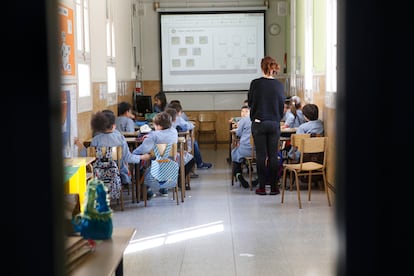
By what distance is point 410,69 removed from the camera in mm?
567

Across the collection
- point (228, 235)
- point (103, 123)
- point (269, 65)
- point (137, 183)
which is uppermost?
point (269, 65)

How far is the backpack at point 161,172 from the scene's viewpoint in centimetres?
615

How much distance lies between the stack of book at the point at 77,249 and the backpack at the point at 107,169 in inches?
118

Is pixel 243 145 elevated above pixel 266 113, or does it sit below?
below

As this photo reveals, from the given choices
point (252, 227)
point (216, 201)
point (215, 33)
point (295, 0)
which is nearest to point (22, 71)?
point (252, 227)

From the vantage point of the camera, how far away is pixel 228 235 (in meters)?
5.21

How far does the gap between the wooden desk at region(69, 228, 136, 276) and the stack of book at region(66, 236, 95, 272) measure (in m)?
0.02

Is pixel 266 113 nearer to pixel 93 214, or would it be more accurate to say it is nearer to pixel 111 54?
pixel 111 54

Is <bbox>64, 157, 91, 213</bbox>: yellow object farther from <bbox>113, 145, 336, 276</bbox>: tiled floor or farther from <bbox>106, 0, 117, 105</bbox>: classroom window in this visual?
<bbox>106, 0, 117, 105</bbox>: classroom window

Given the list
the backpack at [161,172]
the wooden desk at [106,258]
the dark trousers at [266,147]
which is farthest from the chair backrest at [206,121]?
the wooden desk at [106,258]

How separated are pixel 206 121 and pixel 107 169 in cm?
639

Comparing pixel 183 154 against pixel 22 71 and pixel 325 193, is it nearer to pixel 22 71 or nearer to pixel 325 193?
pixel 325 193

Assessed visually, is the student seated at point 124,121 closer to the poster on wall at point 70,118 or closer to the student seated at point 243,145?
the student seated at point 243,145

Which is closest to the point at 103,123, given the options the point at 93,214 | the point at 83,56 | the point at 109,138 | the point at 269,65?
the point at 109,138
